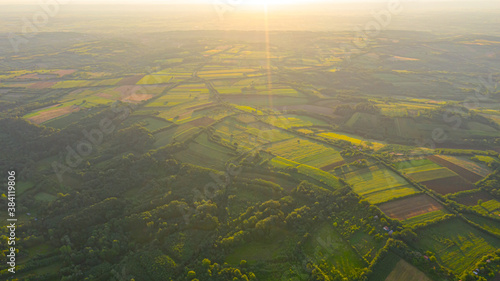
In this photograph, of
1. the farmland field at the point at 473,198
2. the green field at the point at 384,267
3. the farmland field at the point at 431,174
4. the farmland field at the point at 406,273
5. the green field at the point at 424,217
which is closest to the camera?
the farmland field at the point at 406,273

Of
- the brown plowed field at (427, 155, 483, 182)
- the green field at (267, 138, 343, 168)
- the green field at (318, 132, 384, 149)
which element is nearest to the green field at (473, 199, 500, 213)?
the brown plowed field at (427, 155, 483, 182)

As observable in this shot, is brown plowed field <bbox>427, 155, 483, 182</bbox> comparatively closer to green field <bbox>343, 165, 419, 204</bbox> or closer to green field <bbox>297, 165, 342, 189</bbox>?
green field <bbox>343, 165, 419, 204</bbox>

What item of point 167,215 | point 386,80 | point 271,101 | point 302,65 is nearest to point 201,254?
point 167,215

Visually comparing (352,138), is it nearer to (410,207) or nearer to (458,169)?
(458,169)

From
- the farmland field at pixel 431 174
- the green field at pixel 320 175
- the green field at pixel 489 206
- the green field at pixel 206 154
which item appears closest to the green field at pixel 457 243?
the green field at pixel 489 206

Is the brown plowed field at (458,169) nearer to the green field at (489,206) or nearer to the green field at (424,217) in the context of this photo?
the green field at (489,206)

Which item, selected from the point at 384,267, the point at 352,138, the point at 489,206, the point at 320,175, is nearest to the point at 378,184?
the point at 320,175
